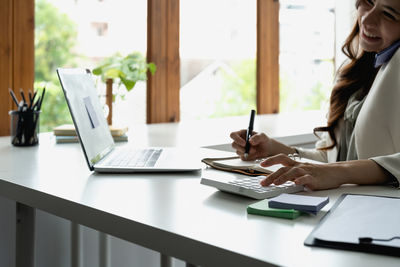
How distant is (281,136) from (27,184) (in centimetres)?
129

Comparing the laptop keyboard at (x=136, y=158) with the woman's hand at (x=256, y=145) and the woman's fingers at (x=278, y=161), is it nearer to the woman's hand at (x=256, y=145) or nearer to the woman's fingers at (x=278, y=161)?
the woman's hand at (x=256, y=145)

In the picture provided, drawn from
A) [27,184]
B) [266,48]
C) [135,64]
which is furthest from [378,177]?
[266,48]

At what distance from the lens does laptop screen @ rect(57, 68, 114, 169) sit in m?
1.34

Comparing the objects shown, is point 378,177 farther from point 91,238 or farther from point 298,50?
point 298,50

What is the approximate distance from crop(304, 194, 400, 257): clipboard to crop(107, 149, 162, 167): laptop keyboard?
601mm

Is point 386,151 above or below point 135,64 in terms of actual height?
below

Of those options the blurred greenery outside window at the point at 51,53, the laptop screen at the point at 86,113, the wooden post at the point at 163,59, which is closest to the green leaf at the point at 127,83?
the blurred greenery outside window at the point at 51,53

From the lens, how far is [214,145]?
1.99 meters

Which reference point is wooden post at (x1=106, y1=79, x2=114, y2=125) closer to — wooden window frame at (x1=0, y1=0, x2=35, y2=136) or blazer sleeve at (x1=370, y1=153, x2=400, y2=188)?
wooden window frame at (x1=0, y1=0, x2=35, y2=136)

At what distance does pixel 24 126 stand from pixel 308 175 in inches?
44.0

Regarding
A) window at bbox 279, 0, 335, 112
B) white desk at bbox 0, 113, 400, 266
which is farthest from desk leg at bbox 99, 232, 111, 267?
window at bbox 279, 0, 335, 112

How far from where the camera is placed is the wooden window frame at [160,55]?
88.0 inches

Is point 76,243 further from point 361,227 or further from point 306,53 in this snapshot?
point 306,53

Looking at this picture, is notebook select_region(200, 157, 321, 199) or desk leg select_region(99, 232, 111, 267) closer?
notebook select_region(200, 157, 321, 199)
